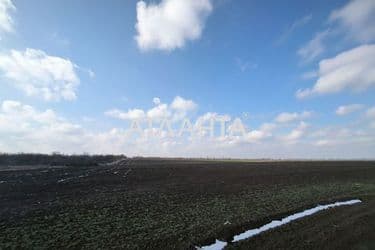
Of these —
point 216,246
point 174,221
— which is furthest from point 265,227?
point 174,221

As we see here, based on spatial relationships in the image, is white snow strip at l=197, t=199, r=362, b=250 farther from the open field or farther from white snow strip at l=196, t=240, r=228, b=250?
the open field

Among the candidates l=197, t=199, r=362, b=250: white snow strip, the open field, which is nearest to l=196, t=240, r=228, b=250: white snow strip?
l=197, t=199, r=362, b=250: white snow strip

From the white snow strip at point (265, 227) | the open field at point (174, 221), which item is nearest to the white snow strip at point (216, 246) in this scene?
the white snow strip at point (265, 227)

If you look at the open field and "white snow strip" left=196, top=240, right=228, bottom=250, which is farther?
the open field

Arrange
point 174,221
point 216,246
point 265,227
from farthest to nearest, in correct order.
→ 1. point 174,221
2. point 265,227
3. point 216,246

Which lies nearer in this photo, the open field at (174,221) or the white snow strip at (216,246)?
the white snow strip at (216,246)

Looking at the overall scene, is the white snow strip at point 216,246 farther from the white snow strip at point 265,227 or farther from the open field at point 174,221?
the open field at point 174,221

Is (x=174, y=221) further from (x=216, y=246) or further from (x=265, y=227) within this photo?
(x=265, y=227)

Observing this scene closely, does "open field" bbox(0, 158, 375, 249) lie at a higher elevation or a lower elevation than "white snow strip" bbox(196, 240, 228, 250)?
higher

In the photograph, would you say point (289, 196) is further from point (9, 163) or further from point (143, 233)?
point (9, 163)

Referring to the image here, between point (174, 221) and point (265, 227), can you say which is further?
point (174, 221)

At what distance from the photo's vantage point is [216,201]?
18859mm

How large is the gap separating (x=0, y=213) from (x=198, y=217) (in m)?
11.3

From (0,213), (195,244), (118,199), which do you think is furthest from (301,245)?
(0,213)
